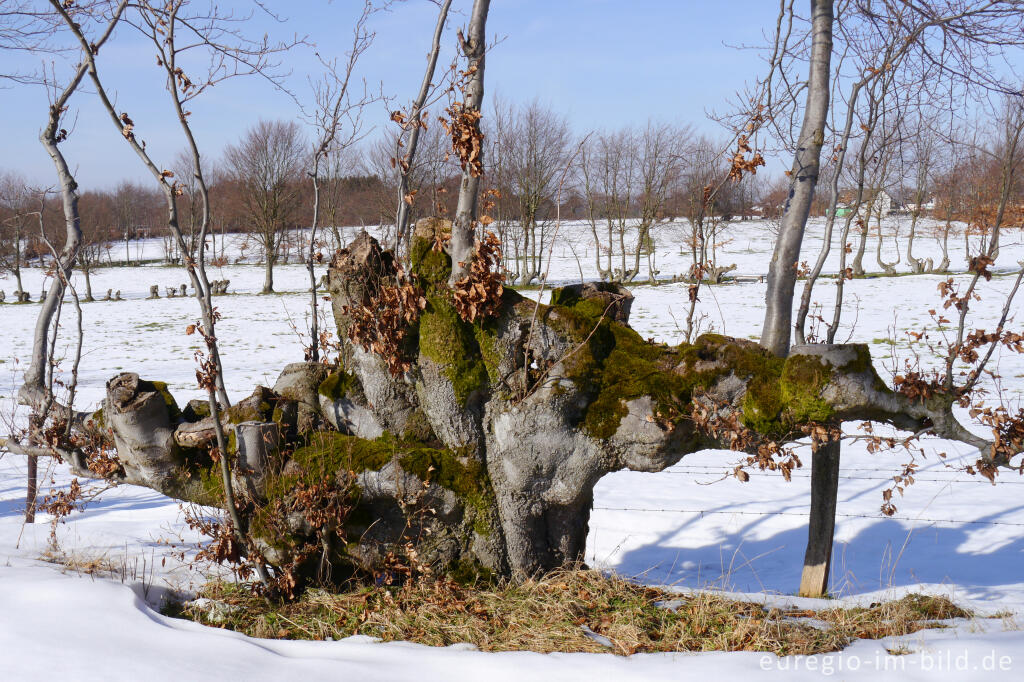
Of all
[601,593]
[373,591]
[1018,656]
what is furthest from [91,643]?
[1018,656]

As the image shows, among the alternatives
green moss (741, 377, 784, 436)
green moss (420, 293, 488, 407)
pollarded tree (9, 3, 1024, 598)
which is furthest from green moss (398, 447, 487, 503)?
green moss (741, 377, 784, 436)

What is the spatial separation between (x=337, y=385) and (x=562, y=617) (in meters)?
2.21

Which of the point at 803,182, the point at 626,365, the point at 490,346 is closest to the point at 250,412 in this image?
the point at 490,346

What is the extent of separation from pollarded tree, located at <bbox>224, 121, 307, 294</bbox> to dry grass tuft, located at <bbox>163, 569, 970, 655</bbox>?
29828 mm

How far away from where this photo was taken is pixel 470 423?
4.56 metres

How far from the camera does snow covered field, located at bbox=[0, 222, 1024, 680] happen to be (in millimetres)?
3422

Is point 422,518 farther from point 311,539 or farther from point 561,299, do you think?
point 561,299

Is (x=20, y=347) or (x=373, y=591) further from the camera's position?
(x=20, y=347)

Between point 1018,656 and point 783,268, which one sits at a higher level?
point 783,268

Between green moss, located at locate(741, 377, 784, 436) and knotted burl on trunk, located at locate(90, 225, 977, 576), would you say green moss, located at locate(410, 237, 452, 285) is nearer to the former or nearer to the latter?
knotted burl on trunk, located at locate(90, 225, 977, 576)

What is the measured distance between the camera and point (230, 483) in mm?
4375

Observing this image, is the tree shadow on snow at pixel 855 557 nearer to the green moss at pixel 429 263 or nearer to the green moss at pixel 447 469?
the green moss at pixel 447 469

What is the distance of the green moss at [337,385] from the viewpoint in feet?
15.9

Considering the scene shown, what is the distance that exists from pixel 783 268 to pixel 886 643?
8.82ft
